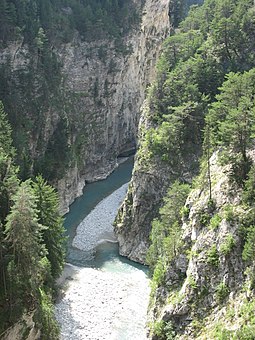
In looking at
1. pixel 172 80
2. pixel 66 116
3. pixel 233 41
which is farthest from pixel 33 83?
pixel 233 41

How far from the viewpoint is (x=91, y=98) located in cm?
8444

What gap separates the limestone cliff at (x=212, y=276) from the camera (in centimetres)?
3195

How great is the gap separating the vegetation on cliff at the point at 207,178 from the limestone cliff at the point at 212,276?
72mm

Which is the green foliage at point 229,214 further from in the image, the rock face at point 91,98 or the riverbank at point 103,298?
the rock face at point 91,98

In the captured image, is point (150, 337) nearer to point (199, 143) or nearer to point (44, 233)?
point (44, 233)

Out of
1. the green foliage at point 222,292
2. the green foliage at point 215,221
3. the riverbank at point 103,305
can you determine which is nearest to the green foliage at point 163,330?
the riverbank at point 103,305

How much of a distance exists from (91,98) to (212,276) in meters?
54.7

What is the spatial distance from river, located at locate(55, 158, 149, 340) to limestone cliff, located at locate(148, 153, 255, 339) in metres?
4.35

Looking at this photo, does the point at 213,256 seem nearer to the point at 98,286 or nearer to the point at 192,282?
the point at 192,282

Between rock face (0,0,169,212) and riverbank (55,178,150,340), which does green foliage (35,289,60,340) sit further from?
rock face (0,0,169,212)

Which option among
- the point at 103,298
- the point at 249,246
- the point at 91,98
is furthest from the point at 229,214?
the point at 91,98

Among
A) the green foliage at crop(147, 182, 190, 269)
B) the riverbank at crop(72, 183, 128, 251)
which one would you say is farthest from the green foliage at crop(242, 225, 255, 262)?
the riverbank at crop(72, 183, 128, 251)

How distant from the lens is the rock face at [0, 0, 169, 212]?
7106cm

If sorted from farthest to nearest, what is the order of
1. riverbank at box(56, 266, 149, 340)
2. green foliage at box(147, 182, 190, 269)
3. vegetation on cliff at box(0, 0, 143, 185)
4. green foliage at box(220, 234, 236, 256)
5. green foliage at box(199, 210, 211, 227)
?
vegetation on cliff at box(0, 0, 143, 185)
green foliage at box(147, 182, 190, 269)
riverbank at box(56, 266, 149, 340)
green foliage at box(199, 210, 211, 227)
green foliage at box(220, 234, 236, 256)
